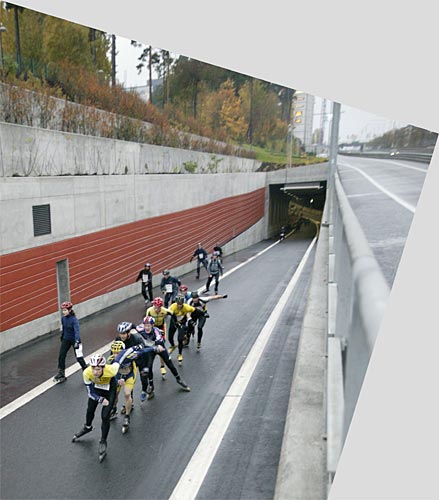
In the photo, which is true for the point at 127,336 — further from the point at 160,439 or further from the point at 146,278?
the point at 146,278

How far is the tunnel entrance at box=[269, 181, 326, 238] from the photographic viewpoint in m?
44.2

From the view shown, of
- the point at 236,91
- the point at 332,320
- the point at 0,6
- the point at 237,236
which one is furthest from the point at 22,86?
the point at 236,91

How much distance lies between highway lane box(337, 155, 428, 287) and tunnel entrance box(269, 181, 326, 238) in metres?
24.2

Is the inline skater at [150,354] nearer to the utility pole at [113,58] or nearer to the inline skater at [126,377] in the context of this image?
the inline skater at [126,377]

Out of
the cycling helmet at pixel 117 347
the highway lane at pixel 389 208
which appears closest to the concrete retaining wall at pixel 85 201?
the cycling helmet at pixel 117 347

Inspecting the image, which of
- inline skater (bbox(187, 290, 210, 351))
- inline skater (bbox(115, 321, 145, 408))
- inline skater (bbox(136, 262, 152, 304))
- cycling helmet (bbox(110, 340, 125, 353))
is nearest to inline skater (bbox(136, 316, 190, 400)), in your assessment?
inline skater (bbox(115, 321, 145, 408))

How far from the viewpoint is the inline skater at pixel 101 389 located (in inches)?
286

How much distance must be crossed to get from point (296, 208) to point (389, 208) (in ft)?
174

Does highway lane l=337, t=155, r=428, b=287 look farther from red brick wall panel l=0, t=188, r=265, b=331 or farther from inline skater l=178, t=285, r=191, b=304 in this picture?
red brick wall panel l=0, t=188, r=265, b=331

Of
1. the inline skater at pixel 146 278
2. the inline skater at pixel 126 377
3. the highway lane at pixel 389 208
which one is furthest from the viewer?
the inline skater at pixel 146 278

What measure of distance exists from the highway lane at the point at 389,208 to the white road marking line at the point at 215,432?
4.06m

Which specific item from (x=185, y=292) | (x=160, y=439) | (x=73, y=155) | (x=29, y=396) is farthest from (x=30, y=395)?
(x=73, y=155)

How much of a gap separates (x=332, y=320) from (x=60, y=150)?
11.5 m

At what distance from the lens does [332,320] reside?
4.21m
